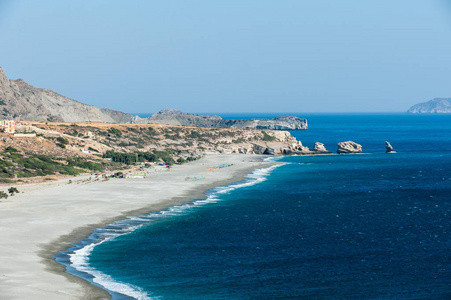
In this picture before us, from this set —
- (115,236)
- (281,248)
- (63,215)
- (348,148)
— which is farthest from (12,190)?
(348,148)

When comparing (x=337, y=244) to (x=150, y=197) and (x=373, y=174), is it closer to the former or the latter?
(x=150, y=197)

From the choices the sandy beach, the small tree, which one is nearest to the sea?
the sandy beach

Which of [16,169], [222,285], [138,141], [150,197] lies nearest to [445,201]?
[150,197]

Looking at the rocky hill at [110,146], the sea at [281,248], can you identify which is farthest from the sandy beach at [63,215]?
Answer: the rocky hill at [110,146]

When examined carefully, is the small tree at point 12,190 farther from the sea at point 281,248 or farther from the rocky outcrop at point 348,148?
the rocky outcrop at point 348,148

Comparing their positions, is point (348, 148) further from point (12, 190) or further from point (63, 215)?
point (63, 215)

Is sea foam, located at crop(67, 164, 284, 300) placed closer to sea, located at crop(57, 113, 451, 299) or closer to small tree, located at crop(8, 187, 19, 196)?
sea, located at crop(57, 113, 451, 299)
